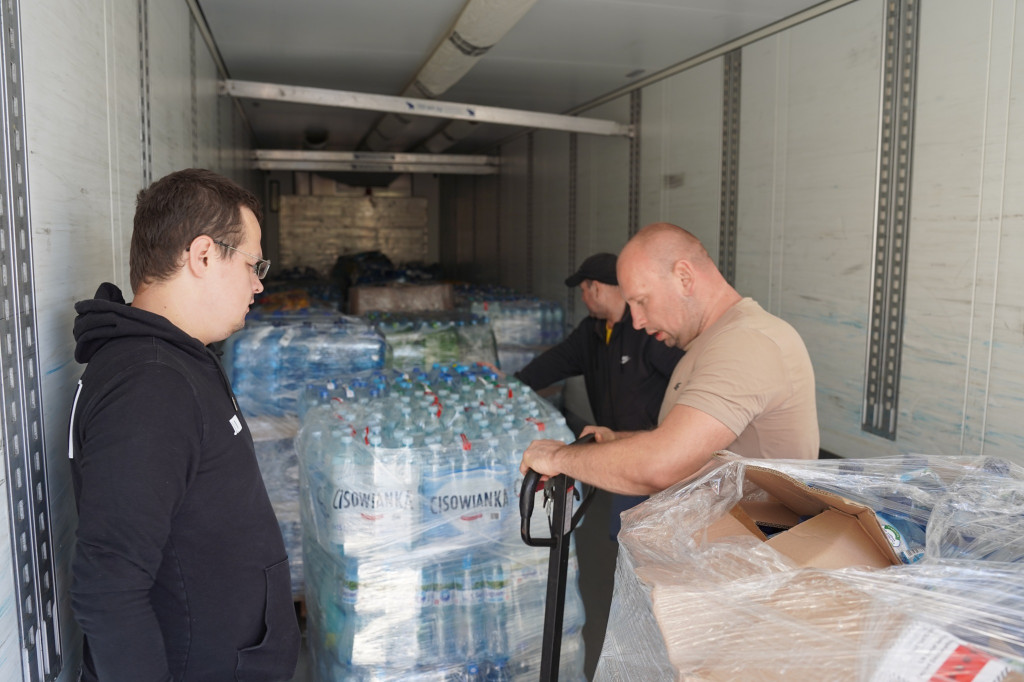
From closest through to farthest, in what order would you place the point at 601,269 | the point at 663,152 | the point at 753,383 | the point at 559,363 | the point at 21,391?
the point at 21,391 < the point at 753,383 < the point at 601,269 < the point at 559,363 < the point at 663,152

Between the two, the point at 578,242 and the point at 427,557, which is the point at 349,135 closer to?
the point at 578,242

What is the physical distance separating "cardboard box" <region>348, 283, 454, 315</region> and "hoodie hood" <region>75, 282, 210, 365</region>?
4.12 metres

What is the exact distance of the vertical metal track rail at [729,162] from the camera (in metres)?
4.64

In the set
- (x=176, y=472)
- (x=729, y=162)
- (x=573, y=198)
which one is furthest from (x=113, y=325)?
(x=573, y=198)

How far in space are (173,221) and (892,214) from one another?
325 cm

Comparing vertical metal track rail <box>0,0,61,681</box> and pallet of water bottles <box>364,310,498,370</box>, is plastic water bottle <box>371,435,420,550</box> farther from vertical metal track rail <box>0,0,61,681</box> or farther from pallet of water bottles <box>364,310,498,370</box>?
pallet of water bottles <box>364,310,498,370</box>

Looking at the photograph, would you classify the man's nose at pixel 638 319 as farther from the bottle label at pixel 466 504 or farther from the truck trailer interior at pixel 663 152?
the truck trailer interior at pixel 663 152

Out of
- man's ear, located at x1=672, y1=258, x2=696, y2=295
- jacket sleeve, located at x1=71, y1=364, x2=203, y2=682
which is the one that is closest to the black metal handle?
man's ear, located at x1=672, y1=258, x2=696, y2=295

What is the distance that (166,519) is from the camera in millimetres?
1186

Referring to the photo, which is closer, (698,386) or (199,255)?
(199,255)

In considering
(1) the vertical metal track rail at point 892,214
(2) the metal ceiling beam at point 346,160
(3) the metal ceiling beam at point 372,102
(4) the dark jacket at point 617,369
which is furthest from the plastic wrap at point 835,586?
(2) the metal ceiling beam at point 346,160

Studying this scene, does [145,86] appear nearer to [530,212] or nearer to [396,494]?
[396,494]

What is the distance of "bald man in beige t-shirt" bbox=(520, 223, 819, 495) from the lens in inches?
64.7

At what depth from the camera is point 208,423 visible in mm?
1304
